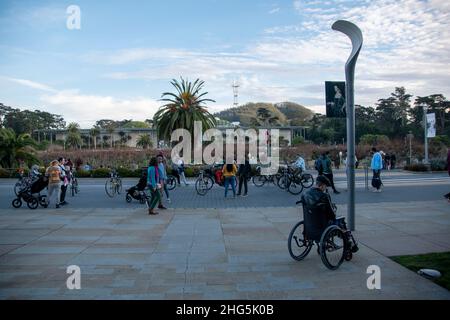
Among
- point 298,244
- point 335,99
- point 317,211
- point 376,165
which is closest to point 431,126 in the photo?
point 376,165

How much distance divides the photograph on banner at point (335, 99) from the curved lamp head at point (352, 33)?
0.58 m

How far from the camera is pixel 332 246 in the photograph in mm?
6531

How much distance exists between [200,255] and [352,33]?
5.90 meters

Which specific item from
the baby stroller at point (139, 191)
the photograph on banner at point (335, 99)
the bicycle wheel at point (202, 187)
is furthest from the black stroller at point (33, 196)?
the photograph on banner at point (335, 99)

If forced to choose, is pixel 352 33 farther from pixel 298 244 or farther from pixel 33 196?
pixel 33 196

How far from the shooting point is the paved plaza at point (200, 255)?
5.58 meters

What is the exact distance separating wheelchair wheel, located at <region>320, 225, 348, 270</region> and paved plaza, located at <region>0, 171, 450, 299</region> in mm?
142

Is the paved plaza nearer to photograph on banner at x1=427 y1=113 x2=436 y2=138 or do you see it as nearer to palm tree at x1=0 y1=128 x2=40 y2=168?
palm tree at x1=0 y1=128 x2=40 y2=168

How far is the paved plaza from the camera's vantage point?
220 inches

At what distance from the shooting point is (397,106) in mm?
83188

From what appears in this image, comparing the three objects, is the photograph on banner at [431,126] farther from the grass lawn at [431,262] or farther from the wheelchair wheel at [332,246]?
the wheelchair wheel at [332,246]

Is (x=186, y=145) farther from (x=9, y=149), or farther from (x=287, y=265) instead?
(x=287, y=265)

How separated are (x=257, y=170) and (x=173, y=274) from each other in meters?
20.8

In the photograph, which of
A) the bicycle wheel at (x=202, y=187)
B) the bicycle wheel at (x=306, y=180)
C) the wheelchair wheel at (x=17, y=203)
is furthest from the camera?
the bicycle wheel at (x=306, y=180)
